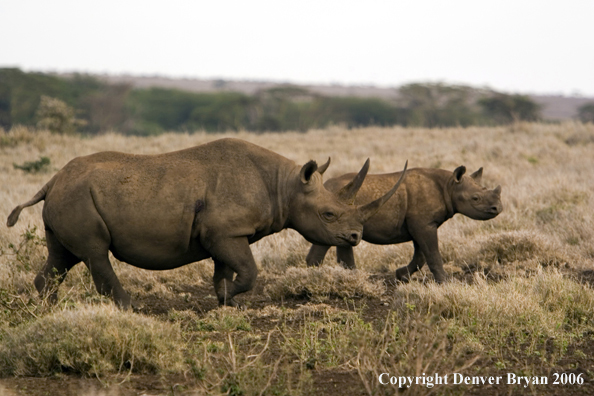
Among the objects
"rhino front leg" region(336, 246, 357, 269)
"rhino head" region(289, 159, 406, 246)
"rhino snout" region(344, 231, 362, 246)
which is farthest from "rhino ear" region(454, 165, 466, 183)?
"rhino snout" region(344, 231, 362, 246)

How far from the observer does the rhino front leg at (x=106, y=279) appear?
7000mm

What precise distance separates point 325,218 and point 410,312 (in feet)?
3.82

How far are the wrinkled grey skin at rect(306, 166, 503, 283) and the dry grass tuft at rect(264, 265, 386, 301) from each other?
524 millimetres

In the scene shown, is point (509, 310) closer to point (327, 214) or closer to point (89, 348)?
point (327, 214)

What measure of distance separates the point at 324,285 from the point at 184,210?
2.00 m

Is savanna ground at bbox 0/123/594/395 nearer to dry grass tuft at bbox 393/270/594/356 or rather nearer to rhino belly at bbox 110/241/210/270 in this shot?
dry grass tuft at bbox 393/270/594/356

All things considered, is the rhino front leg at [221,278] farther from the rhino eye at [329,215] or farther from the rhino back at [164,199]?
the rhino eye at [329,215]

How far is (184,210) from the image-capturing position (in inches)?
275

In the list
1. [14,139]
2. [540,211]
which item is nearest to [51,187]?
[540,211]

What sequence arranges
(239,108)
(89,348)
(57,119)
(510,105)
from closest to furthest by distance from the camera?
(89,348) → (57,119) → (510,105) → (239,108)

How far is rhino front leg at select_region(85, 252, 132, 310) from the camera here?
7000 mm

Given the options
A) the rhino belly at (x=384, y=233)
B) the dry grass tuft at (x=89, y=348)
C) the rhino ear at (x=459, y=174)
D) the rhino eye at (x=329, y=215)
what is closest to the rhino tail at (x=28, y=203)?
the dry grass tuft at (x=89, y=348)

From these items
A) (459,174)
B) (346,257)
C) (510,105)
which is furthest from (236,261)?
(510,105)

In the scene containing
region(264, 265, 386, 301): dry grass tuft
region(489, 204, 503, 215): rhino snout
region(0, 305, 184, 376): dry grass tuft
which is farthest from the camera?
region(489, 204, 503, 215): rhino snout
